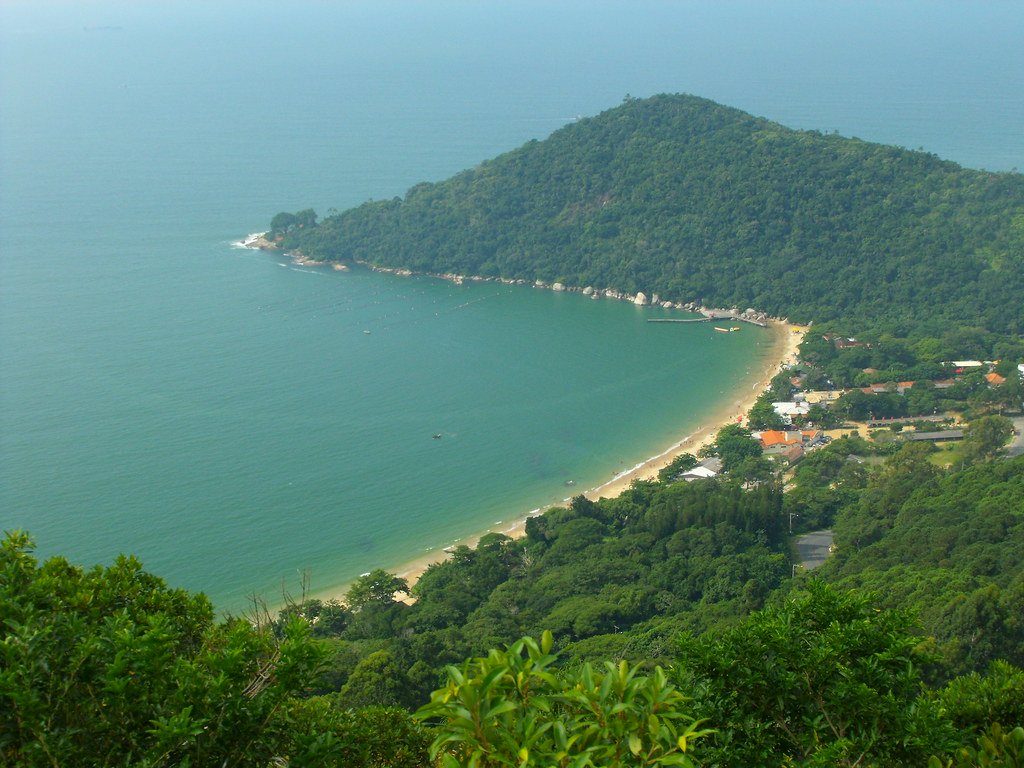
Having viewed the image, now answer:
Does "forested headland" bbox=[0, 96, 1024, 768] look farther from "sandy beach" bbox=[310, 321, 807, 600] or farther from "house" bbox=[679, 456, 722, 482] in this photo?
"sandy beach" bbox=[310, 321, 807, 600]

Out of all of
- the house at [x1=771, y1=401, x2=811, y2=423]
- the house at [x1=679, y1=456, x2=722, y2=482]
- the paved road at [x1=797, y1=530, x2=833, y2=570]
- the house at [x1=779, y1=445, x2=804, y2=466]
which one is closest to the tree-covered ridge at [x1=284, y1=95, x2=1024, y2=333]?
the house at [x1=771, y1=401, x2=811, y2=423]

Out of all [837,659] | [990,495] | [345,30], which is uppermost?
[345,30]

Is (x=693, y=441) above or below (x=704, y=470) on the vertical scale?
above

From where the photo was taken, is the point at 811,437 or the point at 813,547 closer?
the point at 813,547

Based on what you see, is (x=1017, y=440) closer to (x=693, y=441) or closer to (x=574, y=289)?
(x=693, y=441)

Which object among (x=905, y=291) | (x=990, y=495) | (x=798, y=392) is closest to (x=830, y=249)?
(x=905, y=291)

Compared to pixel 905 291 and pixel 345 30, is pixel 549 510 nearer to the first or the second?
pixel 905 291

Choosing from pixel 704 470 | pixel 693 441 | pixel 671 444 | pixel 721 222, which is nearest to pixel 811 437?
pixel 693 441
